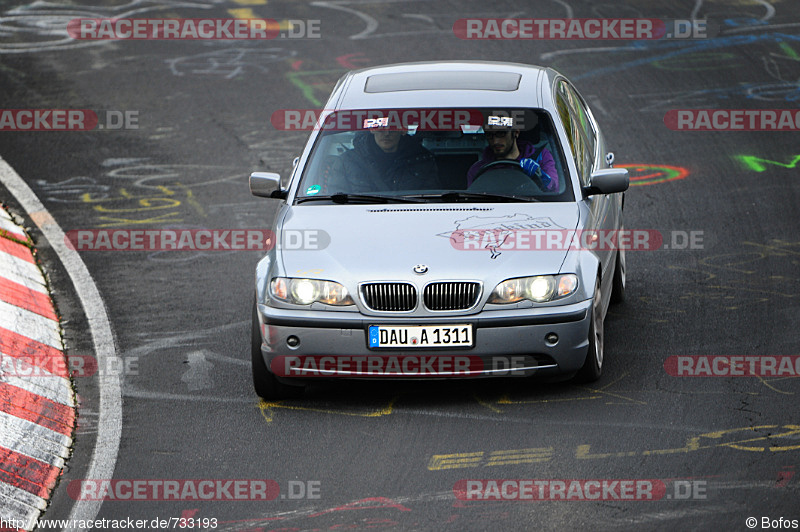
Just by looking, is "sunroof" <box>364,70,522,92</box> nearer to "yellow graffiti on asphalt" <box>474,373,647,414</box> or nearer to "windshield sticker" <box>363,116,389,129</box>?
"windshield sticker" <box>363,116,389,129</box>

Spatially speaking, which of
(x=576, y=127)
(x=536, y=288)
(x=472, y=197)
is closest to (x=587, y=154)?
(x=576, y=127)

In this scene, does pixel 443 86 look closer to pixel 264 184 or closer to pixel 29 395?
pixel 264 184

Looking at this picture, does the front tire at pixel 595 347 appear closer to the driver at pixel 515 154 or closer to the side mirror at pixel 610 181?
the side mirror at pixel 610 181

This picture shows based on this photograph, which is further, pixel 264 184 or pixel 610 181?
pixel 264 184

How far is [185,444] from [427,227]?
79.2 inches

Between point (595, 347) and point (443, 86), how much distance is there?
2.40 metres

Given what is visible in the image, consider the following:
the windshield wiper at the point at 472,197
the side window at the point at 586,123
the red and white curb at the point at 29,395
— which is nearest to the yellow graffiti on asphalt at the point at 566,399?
the windshield wiper at the point at 472,197

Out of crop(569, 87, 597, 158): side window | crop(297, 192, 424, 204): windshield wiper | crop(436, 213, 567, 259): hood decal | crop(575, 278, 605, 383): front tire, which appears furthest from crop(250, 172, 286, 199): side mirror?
crop(569, 87, 597, 158): side window

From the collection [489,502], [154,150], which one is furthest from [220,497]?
[154,150]

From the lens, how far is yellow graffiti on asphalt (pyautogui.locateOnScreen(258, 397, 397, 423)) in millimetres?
7840

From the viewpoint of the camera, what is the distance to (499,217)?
8.23 m

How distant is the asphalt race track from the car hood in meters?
0.87

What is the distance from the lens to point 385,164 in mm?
8852

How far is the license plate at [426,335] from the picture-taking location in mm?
7582
